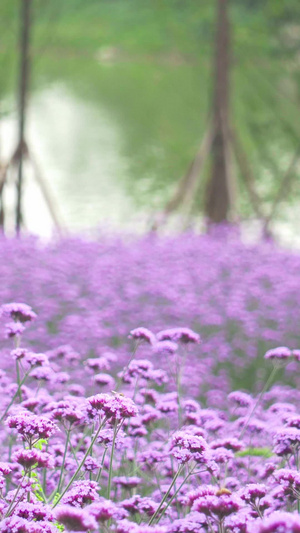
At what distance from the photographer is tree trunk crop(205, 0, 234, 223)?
806 cm

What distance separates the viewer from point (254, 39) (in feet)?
33.8

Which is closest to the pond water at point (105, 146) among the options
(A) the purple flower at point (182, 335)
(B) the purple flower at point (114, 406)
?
(A) the purple flower at point (182, 335)

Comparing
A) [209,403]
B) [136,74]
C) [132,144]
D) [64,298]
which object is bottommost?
[209,403]

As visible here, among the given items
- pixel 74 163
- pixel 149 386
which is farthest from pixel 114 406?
pixel 74 163

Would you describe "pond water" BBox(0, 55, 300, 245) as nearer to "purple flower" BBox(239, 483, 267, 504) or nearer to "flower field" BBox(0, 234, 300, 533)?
"flower field" BBox(0, 234, 300, 533)

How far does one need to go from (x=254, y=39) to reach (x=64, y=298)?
637cm

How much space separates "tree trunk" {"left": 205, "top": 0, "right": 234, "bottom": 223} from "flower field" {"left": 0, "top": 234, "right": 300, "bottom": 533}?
86cm

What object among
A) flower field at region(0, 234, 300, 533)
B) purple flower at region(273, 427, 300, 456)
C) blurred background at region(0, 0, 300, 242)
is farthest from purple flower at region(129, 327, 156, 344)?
blurred background at region(0, 0, 300, 242)

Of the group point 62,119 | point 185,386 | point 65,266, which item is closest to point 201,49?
point 65,266

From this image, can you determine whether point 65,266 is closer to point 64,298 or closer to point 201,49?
point 64,298

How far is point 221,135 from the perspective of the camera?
8242 mm

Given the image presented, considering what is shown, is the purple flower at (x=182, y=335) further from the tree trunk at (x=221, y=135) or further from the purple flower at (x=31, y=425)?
the tree trunk at (x=221, y=135)

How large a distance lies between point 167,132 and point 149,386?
24.5 metres

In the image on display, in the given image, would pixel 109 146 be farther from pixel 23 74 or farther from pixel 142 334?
pixel 142 334
